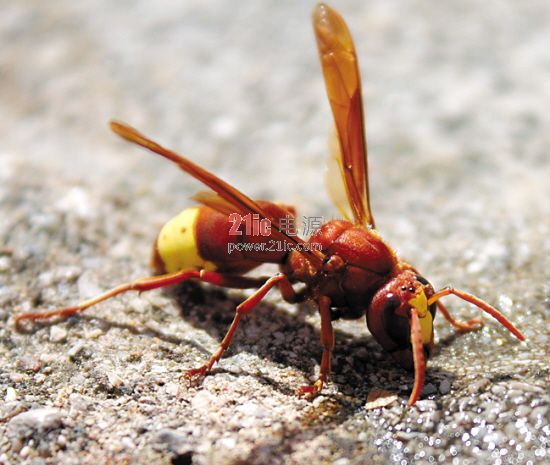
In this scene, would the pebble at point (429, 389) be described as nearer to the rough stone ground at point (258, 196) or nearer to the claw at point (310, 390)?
the rough stone ground at point (258, 196)

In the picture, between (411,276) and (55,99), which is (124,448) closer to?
(411,276)

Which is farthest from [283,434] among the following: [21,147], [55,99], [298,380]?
[55,99]

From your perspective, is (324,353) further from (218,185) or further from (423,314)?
(218,185)

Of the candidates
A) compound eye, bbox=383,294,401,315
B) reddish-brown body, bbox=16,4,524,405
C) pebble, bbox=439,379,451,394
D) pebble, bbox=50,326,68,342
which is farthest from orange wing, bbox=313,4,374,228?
pebble, bbox=50,326,68,342

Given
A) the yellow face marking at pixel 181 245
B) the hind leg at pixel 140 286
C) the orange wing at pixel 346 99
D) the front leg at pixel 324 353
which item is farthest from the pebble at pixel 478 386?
the yellow face marking at pixel 181 245

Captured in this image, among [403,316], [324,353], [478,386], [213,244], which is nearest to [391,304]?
[403,316]

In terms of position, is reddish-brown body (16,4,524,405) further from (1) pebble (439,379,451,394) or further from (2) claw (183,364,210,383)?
(1) pebble (439,379,451,394)
